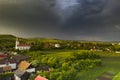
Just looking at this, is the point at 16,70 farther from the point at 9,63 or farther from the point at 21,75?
the point at 9,63

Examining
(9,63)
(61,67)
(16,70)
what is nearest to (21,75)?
(16,70)

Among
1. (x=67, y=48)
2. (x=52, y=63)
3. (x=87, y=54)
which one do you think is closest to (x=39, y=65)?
(x=52, y=63)

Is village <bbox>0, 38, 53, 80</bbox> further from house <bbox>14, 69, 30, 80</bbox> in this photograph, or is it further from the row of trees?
the row of trees

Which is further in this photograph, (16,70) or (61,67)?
A: (61,67)

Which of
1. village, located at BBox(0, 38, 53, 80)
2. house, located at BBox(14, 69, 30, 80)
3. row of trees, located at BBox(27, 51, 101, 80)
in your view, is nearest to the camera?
row of trees, located at BBox(27, 51, 101, 80)

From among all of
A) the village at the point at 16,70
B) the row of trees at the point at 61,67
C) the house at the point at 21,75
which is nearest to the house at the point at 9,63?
the village at the point at 16,70

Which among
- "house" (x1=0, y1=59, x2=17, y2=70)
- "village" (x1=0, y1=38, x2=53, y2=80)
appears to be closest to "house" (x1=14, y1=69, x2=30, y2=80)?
"village" (x1=0, y1=38, x2=53, y2=80)

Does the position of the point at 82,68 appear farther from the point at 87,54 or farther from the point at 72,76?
the point at 87,54

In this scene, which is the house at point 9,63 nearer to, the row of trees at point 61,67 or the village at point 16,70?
the village at point 16,70

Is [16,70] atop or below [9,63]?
below

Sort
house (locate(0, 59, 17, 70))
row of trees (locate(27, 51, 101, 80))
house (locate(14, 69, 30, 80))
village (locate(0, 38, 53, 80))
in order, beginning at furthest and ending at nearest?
house (locate(0, 59, 17, 70)) → village (locate(0, 38, 53, 80)) → house (locate(14, 69, 30, 80)) → row of trees (locate(27, 51, 101, 80))

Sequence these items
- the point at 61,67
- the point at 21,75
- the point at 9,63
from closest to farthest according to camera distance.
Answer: the point at 21,75
the point at 61,67
the point at 9,63

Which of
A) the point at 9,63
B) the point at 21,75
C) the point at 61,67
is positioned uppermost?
the point at 9,63

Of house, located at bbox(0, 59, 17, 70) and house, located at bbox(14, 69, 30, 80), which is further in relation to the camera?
house, located at bbox(0, 59, 17, 70)
